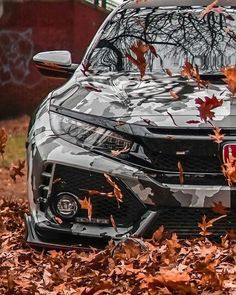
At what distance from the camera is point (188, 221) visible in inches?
181

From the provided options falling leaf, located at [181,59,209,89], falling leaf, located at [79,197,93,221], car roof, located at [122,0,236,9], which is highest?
car roof, located at [122,0,236,9]

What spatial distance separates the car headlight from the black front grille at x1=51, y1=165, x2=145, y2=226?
0.52 ft

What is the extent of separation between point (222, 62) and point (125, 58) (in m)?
0.61

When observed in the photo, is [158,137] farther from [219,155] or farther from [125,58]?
[125,58]

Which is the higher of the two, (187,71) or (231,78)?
(231,78)

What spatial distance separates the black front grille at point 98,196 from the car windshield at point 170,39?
1150 millimetres

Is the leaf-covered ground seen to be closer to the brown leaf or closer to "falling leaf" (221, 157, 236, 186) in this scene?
the brown leaf

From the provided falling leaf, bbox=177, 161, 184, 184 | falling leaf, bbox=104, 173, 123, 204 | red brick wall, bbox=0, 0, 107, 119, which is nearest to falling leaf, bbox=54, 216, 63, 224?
falling leaf, bbox=104, 173, 123, 204

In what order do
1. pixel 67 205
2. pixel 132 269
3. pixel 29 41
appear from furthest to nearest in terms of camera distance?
pixel 29 41, pixel 67 205, pixel 132 269

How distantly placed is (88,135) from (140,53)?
942mm

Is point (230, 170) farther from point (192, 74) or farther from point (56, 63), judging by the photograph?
point (56, 63)

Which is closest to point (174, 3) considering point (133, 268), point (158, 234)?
point (158, 234)

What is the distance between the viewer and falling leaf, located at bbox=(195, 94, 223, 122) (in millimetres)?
4496

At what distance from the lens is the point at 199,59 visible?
561 centimetres
